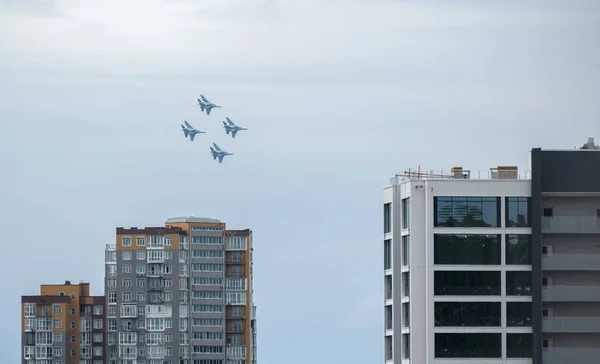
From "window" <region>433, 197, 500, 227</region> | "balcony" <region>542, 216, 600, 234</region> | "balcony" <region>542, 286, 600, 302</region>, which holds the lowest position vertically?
"balcony" <region>542, 286, 600, 302</region>

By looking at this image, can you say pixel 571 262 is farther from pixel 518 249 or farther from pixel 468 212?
pixel 468 212

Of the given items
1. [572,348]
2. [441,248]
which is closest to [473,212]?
[441,248]

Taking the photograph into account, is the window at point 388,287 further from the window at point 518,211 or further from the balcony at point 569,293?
the balcony at point 569,293

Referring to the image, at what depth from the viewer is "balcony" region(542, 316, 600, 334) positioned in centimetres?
10450

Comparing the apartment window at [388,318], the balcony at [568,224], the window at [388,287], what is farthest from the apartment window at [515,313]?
the window at [388,287]

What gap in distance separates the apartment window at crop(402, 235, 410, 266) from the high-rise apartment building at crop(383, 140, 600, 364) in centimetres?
38

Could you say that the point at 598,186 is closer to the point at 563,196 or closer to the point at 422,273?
the point at 563,196

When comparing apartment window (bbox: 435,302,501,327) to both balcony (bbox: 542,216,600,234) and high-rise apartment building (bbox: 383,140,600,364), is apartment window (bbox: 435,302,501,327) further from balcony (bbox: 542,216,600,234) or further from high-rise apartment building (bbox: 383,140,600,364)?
balcony (bbox: 542,216,600,234)

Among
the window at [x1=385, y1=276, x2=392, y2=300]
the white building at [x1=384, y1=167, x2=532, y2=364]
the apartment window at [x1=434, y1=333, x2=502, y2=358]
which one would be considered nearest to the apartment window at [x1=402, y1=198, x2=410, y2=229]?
the white building at [x1=384, y1=167, x2=532, y2=364]

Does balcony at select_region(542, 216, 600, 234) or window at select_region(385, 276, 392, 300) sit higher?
balcony at select_region(542, 216, 600, 234)

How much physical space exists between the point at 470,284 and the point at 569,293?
5961 millimetres

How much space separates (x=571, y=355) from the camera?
105 metres

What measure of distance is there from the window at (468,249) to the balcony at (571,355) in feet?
20.5

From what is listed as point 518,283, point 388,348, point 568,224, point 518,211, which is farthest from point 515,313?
point 388,348
